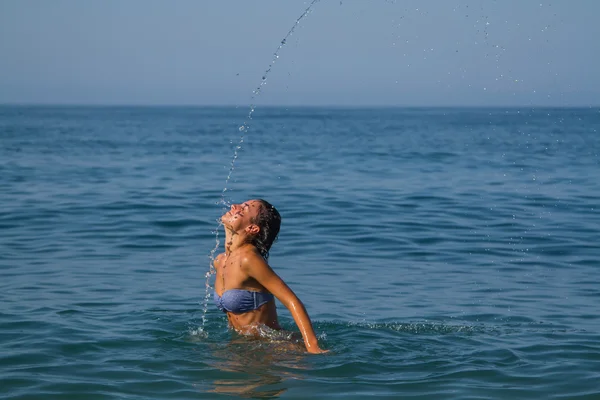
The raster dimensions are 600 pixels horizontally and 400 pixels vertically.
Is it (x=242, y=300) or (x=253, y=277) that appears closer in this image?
(x=253, y=277)

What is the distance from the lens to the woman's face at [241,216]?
279 inches

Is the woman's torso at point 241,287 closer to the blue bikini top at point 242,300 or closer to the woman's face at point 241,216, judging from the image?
the blue bikini top at point 242,300

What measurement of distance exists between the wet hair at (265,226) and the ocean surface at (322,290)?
811 mm

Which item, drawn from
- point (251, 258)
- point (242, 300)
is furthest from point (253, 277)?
point (242, 300)

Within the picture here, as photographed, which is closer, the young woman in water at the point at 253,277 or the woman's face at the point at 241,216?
the young woman in water at the point at 253,277

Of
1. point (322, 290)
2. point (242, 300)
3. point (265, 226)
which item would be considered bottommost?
point (322, 290)

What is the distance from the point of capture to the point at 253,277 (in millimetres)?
7113

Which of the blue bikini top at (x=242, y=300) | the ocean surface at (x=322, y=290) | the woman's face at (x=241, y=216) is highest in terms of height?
the woman's face at (x=241, y=216)

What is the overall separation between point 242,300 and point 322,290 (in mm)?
3294

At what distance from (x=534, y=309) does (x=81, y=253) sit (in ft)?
20.5

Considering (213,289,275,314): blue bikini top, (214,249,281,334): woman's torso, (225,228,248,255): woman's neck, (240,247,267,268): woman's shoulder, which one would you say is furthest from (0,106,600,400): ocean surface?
(225,228,248,255): woman's neck

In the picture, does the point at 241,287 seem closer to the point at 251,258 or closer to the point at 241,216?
the point at 251,258

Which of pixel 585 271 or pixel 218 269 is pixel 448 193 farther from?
pixel 218 269

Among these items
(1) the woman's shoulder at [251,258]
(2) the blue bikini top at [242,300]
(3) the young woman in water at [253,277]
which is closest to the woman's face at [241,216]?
(3) the young woman in water at [253,277]
